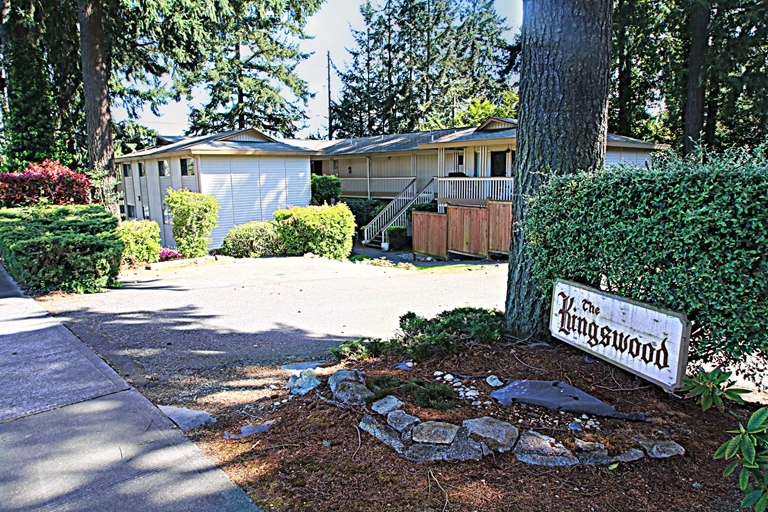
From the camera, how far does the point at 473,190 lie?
65.3ft

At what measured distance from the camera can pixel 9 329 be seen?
6.09m

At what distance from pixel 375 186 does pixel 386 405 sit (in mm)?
25532

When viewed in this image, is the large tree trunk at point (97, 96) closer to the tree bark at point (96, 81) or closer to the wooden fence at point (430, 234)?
the tree bark at point (96, 81)

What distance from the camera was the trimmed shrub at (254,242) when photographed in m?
14.4

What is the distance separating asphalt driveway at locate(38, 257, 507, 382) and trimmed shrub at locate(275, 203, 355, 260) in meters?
2.52

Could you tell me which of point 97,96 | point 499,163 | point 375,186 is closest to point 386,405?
point 97,96

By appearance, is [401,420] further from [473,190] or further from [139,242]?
[473,190]

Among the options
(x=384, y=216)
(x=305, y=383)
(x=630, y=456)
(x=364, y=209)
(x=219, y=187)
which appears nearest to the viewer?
(x=630, y=456)

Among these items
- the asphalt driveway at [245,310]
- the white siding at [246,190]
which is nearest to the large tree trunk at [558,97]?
the asphalt driveway at [245,310]

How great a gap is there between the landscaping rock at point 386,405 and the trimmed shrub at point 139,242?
32.4ft

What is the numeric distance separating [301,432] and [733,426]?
2667mm

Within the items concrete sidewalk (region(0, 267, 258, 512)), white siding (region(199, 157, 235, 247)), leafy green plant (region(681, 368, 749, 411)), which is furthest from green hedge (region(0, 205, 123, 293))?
white siding (region(199, 157, 235, 247))

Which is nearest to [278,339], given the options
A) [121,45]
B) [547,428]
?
[547,428]

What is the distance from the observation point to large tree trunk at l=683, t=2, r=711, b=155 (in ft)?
65.3
